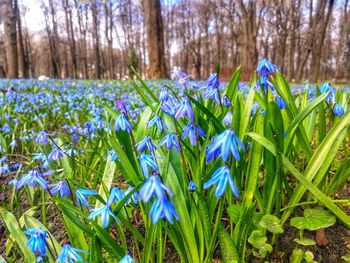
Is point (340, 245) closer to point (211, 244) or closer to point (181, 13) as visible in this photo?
point (211, 244)

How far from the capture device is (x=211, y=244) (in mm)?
1378

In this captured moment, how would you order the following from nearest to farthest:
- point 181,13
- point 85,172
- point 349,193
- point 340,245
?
point 340,245 < point 349,193 < point 85,172 < point 181,13

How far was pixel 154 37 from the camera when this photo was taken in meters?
14.7

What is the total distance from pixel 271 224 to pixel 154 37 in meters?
14.0

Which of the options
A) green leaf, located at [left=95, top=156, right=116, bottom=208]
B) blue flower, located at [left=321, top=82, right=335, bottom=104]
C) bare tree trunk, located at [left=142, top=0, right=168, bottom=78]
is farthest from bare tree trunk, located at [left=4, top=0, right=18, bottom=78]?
blue flower, located at [left=321, top=82, right=335, bottom=104]

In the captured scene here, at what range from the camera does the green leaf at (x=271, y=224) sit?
1424mm

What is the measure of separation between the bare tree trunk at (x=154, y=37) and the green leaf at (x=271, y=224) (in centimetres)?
1374

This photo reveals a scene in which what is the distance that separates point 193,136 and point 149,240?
46 cm

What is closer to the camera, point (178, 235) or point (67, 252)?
point (67, 252)

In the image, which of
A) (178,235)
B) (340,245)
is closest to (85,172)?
(178,235)

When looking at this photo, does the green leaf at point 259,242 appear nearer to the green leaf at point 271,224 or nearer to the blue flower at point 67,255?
A: the green leaf at point 271,224

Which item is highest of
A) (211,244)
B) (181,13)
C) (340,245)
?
(181,13)

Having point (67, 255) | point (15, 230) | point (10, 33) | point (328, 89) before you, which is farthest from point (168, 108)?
point (10, 33)

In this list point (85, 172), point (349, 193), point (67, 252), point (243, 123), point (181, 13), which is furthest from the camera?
point (181, 13)
